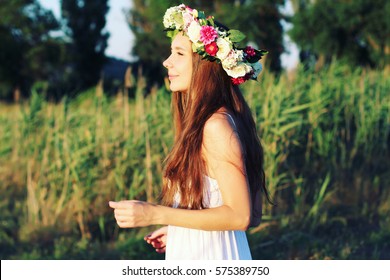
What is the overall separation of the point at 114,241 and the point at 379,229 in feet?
7.90

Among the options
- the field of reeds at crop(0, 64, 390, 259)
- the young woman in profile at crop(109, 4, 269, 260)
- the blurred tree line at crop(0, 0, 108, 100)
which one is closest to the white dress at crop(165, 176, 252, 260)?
the young woman in profile at crop(109, 4, 269, 260)

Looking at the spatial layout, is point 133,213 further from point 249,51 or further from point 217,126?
point 249,51

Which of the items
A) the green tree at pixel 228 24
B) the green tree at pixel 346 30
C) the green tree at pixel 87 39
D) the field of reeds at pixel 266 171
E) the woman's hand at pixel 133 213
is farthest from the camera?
the green tree at pixel 87 39

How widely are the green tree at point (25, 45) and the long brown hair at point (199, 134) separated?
32.9 metres

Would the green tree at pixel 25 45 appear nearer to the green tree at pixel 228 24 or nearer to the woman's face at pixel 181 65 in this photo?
the green tree at pixel 228 24

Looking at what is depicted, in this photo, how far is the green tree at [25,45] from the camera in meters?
34.5

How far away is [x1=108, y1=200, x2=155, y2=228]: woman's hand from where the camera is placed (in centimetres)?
224

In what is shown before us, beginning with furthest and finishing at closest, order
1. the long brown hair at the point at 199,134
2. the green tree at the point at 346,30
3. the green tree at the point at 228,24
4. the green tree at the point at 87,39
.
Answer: the green tree at the point at 87,39 < the green tree at the point at 228,24 < the green tree at the point at 346,30 < the long brown hair at the point at 199,134

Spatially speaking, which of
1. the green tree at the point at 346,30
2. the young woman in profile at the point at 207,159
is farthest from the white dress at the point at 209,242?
the green tree at the point at 346,30

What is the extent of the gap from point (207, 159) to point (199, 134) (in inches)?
3.4

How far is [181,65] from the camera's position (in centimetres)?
252

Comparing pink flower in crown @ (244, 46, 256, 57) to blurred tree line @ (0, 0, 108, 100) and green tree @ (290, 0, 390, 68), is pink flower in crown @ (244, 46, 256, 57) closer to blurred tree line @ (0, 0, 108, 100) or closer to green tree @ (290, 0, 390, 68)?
green tree @ (290, 0, 390, 68)

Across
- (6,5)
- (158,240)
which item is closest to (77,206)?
(158,240)

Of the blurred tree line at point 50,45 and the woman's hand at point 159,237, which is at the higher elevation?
the blurred tree line at point 50,45
